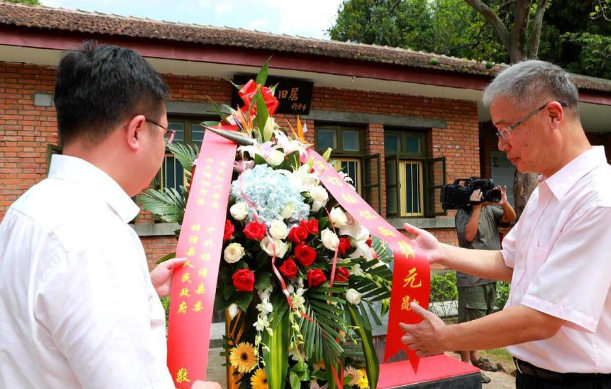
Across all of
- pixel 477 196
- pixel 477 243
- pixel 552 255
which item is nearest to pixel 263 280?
pixel 552 255

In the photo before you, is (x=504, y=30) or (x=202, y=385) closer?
(x=202, y=385)

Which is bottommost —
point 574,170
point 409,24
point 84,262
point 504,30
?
point 84,262

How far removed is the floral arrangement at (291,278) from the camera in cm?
148

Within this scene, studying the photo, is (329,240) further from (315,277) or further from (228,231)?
(228,231)

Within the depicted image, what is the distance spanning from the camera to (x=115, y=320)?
848 mm

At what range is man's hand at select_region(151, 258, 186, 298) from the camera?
146cm

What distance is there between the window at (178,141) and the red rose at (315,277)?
5.24m

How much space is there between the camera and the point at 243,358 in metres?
1.50

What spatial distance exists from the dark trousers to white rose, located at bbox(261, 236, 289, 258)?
0.95 metres

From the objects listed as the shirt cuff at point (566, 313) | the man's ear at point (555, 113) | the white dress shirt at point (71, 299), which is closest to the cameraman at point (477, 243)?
the man's ear at point (555, 113)

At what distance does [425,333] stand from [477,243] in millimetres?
2912

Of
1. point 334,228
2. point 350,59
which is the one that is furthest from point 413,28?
point 334,228

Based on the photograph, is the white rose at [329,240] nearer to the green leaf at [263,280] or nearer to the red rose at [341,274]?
the red rose at [341,274]

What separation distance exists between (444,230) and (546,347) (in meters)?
7.22
